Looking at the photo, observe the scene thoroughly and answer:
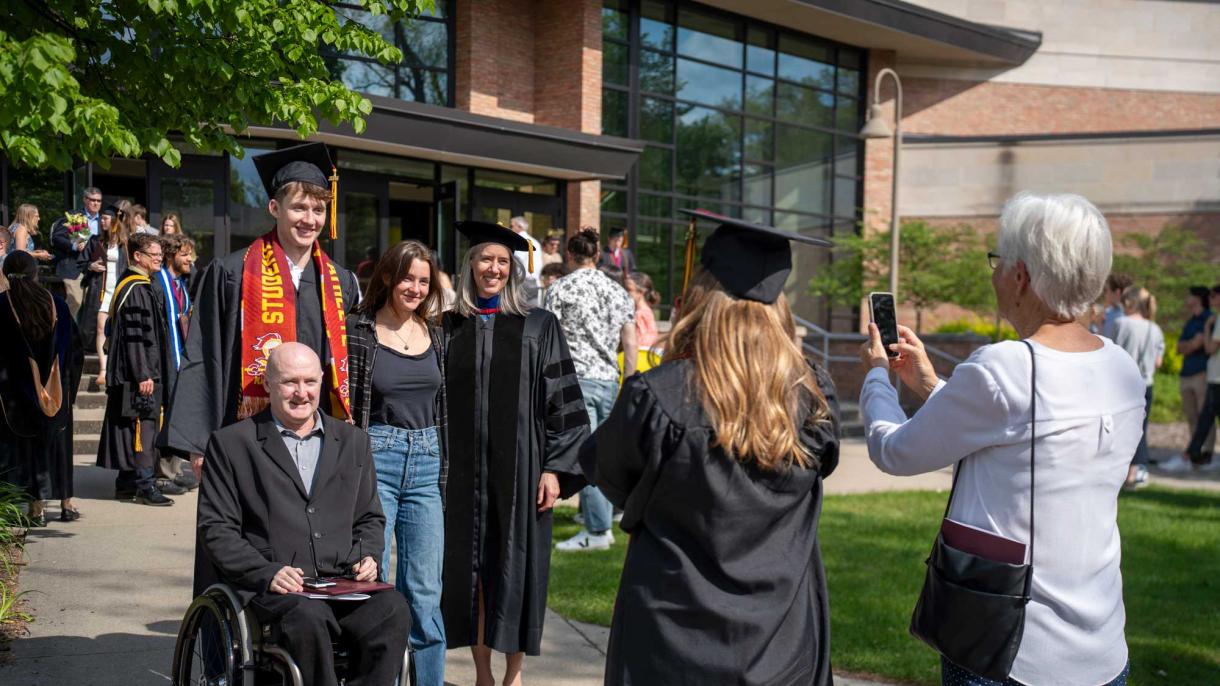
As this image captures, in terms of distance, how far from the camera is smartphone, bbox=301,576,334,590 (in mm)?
3629

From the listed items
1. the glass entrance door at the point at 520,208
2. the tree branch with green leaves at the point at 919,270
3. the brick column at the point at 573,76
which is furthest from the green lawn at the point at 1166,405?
the glass entrance door at the point at 520,208

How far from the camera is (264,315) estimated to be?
4227 millimetres

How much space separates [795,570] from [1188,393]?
11563 millimetres

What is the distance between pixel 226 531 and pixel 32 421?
445cm

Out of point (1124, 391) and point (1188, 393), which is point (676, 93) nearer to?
point (1188, 393)

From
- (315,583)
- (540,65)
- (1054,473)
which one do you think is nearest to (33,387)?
(315,583)

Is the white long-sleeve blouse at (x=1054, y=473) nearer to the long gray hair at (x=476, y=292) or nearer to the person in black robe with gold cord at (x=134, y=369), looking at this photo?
the long gray hair at (x=476, y=292)

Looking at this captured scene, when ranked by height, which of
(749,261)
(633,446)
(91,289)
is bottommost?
(633,446)

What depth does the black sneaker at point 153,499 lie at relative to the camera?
8438 millimetres

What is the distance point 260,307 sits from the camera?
4227mm

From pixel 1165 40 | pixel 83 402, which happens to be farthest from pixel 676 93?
pixel 1165 40

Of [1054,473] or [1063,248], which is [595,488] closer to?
[1054,473]

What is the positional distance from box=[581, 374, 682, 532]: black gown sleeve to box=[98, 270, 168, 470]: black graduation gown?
662 centimetres

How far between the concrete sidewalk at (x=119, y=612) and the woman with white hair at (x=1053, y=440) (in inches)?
110
